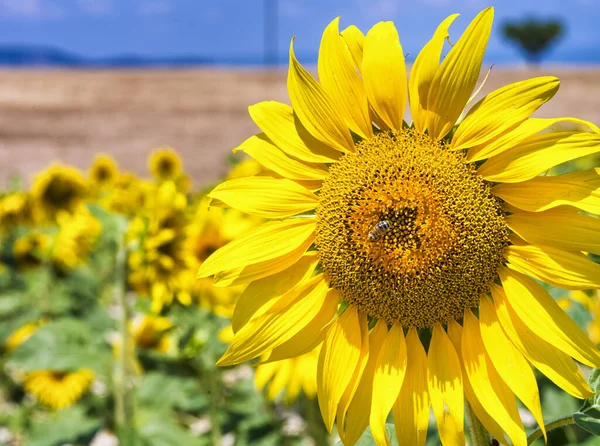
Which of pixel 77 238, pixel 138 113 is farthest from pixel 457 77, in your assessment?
pixel 138 113

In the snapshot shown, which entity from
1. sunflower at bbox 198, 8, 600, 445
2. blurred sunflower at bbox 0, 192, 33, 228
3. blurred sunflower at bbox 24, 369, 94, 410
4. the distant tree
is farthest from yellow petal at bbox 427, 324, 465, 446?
the distant tree

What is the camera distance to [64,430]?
2.94 metres

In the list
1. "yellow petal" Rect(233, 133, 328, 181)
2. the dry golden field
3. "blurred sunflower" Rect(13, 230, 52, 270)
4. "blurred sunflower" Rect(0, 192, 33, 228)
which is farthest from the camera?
the dry golden field

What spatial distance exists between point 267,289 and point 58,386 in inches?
106

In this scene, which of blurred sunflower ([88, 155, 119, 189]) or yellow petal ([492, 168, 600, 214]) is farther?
blurred sunflower ([88, 155, 119, 189])

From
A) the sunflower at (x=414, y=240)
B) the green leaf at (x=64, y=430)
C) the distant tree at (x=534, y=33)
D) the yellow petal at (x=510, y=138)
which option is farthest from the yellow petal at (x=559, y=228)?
the distant tree at (x=534, y=33)

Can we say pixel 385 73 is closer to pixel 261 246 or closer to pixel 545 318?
pixel 261 246

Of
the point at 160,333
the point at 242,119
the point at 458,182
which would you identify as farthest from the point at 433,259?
the point at 242,119

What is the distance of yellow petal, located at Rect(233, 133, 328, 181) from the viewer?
3.98ft

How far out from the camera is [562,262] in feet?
3.43

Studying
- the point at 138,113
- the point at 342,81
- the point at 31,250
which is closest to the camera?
the point at 342,81

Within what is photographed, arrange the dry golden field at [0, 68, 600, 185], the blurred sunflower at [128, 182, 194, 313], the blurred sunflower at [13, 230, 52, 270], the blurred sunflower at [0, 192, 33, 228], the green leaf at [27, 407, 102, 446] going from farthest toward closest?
1. the dry golden field at [0, 68, 600, 185]
2. the blurred sunflower at [0, 192, 33, 228]
3. the blurred sunflower at [13, 230, 52, 270]
4. the green leaf at [27, 407, 102, 446]
5. the blurred sunflower at [128, 182, 194, 313]

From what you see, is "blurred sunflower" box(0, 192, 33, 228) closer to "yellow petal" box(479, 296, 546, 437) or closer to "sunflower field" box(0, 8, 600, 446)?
"sunflower field" box(0, 8, 600, 446)

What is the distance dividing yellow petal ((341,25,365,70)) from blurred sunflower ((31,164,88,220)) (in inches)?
145
